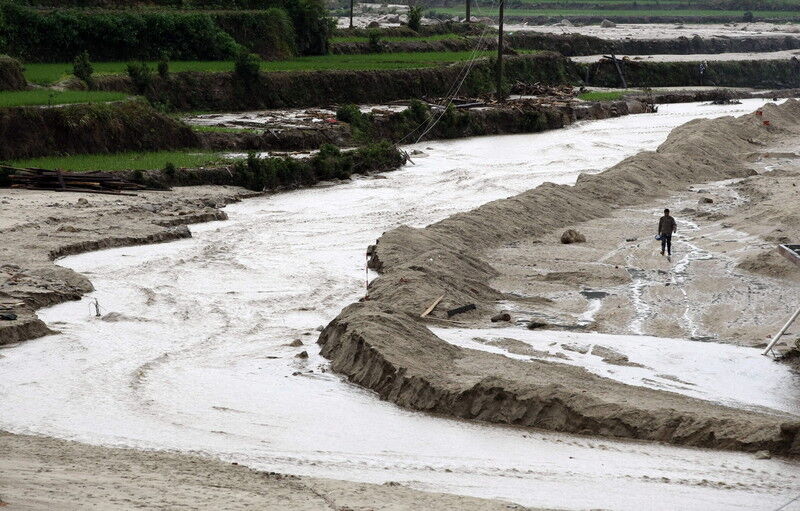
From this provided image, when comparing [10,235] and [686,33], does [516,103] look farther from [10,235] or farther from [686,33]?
[686,33]

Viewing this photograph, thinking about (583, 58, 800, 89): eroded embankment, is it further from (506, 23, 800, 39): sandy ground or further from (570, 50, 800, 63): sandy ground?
(506, 23, 800, 39): sandy ground

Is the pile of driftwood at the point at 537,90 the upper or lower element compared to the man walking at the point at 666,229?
upper

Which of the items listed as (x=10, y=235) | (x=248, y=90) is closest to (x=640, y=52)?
(x=248, y=90)

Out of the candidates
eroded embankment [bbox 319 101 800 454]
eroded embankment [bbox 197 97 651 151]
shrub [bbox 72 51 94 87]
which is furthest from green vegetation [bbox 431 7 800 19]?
eroded embankment [bbox 319 101 800 454]

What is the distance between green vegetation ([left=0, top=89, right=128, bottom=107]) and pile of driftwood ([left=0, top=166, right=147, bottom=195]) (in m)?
3.91

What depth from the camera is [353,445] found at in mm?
14031

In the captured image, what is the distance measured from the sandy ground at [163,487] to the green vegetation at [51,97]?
22705 millimetres

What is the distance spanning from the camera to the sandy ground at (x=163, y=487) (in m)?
10.4

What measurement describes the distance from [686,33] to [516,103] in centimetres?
5920

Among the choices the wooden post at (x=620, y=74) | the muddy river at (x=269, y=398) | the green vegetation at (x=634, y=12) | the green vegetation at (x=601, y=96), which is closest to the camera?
the muddy river at (x=269, y=398)

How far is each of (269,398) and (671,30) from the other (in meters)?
104

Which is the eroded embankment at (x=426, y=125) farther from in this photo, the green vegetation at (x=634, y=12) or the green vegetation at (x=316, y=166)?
the green vegetation at (x=634, y=12)

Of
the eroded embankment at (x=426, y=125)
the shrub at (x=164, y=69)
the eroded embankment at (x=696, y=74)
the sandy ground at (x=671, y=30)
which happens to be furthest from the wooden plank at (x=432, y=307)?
the sandy ground at (x=671, y=30)

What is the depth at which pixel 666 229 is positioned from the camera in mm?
23578
